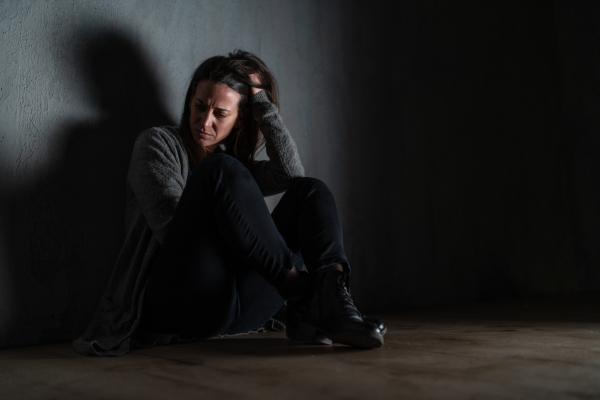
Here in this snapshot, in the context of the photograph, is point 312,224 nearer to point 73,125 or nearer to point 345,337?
point 345,337

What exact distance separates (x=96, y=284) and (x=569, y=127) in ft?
9.30

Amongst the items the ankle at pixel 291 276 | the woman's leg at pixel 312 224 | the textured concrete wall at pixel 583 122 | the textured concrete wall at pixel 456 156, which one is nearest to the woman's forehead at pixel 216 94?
the woman's leg at pixel 312 224

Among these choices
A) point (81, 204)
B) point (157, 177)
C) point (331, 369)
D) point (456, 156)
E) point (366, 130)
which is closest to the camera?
point (331, 369)

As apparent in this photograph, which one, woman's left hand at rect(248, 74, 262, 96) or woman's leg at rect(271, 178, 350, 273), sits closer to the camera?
woman's leg at rect(271, 178, 350, 273)

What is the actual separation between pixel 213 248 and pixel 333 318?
30 centimetres

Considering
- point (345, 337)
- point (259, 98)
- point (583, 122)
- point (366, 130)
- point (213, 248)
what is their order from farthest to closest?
point (583, 122), point (366, 130), point (259, 98), point (213, 248), point (345, 337)

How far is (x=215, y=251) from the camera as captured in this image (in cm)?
108

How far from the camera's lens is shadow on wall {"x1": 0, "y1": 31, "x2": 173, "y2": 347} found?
49.9 inches

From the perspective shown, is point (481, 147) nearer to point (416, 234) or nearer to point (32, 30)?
point (416, 234)

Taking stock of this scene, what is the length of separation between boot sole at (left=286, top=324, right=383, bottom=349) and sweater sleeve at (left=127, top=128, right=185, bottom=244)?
1.34ft

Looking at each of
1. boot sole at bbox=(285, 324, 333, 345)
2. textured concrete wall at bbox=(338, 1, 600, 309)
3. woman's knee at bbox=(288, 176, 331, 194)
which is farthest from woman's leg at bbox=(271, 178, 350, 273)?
textured concrete wall at bbox=(338, 1, 600, 309)

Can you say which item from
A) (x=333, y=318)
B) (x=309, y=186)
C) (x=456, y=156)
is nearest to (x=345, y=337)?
(x=333, y=318)

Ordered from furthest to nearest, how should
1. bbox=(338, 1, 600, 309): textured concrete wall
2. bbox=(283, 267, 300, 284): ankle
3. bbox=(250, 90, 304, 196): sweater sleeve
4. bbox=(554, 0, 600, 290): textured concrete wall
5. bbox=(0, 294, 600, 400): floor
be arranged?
bbox=(554, 0, 600, 290): textured concrete wall, bbox=(338, 1, 600, 309): textured concrete wall, bbox=(250, 90, 304, 196): sweater sleeve, bbox=(283, 267, 300, 284): ankle, bbox=(0, 294, 600, 400): floor

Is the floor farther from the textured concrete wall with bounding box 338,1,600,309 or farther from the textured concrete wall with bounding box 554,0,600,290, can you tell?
the textured concrete wall with bounding box 554,0,600,290
